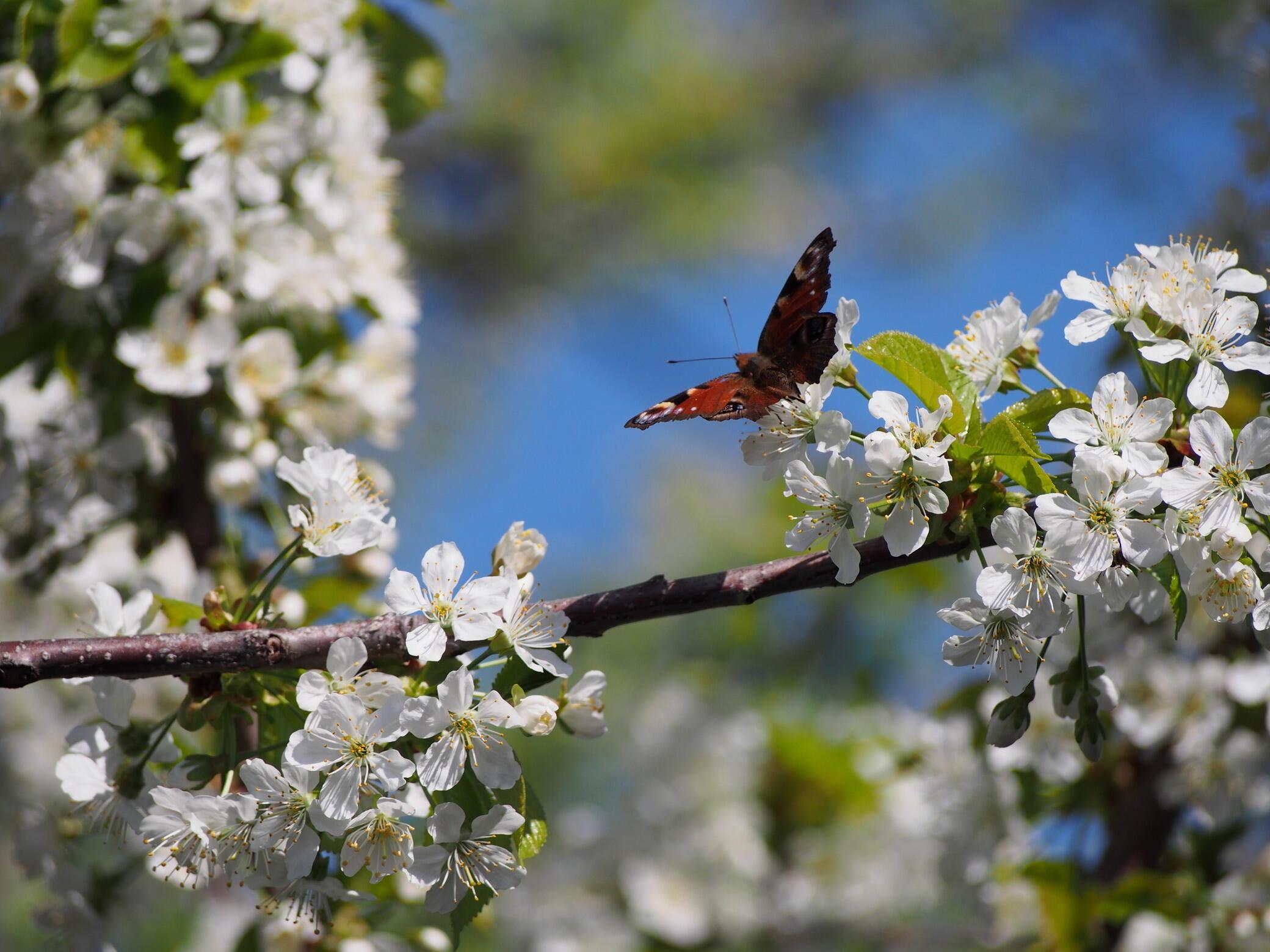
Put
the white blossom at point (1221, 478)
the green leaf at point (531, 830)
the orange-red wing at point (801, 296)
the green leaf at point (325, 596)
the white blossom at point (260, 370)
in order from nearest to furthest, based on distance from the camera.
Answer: the white blossom at point (1221, 478)
the green leaf at point (531, 830)
the orange-red wing at point (801, 296)
the green leaf at point (325, 596)
the white blossom at point (260, 370)

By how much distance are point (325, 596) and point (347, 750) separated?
673 mm

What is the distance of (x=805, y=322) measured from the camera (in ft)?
5.34

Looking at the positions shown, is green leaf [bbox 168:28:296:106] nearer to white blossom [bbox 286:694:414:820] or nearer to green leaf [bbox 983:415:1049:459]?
white blossom [bbox 286:694:414:820]

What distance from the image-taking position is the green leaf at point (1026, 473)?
1.39 meters

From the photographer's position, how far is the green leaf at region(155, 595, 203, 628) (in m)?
1.67

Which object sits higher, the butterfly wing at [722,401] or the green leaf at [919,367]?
the green leaf at [919,367]

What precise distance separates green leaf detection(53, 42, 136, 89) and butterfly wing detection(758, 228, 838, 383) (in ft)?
4.51

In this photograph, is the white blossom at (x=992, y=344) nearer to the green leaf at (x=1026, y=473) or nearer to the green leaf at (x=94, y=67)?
the green leaf at (x=1026, y=473)

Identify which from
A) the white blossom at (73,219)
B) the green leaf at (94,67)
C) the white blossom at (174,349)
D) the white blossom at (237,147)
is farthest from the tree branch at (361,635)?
the green leaf at (94,67)

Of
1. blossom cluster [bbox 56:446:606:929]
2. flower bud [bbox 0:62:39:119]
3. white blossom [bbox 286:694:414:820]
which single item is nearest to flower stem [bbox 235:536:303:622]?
blossom cluster [bbox 56:446:606:929]

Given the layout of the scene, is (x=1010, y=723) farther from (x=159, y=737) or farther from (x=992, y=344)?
(x=159, y=737)

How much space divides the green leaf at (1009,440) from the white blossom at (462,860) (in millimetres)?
791

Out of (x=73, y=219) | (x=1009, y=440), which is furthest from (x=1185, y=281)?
(x=73, y=219)

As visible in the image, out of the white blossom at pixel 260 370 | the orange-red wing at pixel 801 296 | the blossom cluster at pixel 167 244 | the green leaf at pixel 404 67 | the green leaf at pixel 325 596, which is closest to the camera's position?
the orange-red wing at pixel 801 296
